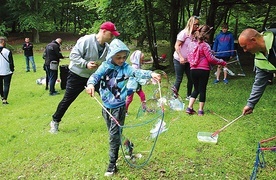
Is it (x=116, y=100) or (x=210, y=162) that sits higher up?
(x=116, y=100)

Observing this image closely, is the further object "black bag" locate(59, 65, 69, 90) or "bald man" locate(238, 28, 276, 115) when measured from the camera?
"black bag" locate(59, 65, 69, 90)

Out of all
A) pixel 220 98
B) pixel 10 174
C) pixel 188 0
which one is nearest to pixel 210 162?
pixel 10 174

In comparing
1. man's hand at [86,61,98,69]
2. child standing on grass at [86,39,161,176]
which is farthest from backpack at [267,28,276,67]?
man's hand at [86,61,98,69]

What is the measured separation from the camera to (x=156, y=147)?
494 cm

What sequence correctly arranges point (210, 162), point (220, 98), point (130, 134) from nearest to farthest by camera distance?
point (210, 162)
point (130, 134)
point (220, 98)

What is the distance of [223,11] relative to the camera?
15008 mm

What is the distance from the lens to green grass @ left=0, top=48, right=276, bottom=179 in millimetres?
4234

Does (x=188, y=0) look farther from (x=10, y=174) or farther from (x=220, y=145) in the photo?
(x=10, y=174)

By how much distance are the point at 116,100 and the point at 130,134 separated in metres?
1.52

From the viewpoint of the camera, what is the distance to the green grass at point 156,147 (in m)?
4.23

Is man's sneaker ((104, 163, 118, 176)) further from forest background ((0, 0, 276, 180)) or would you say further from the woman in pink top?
the woman in pink top

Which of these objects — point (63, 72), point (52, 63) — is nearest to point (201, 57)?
point (52, 63)

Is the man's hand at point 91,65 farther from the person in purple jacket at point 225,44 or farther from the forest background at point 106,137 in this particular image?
the person in purple jacket at point 225,44

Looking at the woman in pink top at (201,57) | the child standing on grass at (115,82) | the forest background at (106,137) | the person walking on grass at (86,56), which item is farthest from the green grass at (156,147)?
the person walking on grass at (86,56)
